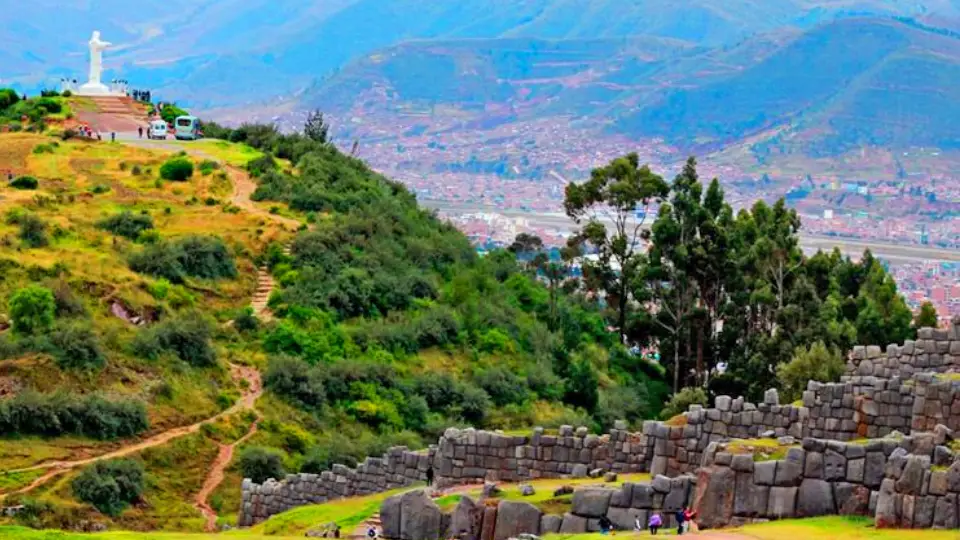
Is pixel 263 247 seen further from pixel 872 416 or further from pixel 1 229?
pixel 872 416

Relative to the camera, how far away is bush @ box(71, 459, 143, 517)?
37094mm

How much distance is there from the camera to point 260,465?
40.6m

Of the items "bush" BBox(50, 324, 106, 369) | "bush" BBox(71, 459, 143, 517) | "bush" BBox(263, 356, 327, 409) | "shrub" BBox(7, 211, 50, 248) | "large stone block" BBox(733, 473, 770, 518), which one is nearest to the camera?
"large stone block" BBox(733, 473, 770, 518)

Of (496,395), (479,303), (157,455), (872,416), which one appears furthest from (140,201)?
(872,416)

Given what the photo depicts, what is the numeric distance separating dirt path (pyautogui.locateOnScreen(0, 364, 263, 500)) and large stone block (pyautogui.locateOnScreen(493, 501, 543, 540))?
1452cm

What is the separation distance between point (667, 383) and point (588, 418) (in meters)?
8.93

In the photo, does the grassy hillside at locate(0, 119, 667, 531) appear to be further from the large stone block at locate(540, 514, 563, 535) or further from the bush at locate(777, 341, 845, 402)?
the large stone block at locate(540, 514, 563, 535)

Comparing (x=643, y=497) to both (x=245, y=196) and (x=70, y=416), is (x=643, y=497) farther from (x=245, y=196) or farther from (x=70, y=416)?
(x=245, y=196)

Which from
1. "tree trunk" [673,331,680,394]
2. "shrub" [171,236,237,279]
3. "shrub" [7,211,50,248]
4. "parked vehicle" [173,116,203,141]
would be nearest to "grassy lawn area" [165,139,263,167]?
"parked vehicle" [173,116,203,141]

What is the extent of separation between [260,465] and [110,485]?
4010 millimetres

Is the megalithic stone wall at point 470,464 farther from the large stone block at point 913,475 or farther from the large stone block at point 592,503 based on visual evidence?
the large stone block at point 913,475

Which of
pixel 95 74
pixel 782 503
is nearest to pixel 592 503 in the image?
pixel 782 503

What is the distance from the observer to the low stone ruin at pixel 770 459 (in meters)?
21.4

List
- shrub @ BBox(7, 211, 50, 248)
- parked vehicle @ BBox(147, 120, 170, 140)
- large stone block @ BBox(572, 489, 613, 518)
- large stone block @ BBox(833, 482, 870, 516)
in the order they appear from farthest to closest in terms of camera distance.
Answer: parked vehicle @ BBox(147, 120, 170, 140), shrub @ BBox(7, 211, 50, 248), large stone block @ BBox(572, 489, 613, 518), large stone block @ BBox(833, 482, 870, 516)
